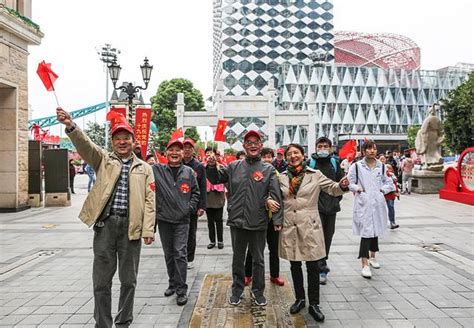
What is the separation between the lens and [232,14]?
6750cm

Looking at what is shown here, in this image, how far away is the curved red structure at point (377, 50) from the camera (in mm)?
87312

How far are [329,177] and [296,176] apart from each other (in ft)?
3.18

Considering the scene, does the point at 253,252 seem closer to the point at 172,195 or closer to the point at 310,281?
the point at 310,281

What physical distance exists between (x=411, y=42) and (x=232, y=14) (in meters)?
49.6

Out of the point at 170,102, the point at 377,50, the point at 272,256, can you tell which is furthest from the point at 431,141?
the point at 377,50

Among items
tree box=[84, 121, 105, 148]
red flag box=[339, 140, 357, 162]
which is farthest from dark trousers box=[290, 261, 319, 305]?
tree box=[84, 121, 105, 148]

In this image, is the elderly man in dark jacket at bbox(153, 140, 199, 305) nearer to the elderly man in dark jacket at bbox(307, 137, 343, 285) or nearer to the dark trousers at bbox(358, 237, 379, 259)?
the elderly man in dark jacket at bbox(307, 137, 343, 285)

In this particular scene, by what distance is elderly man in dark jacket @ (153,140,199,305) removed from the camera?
164 inches

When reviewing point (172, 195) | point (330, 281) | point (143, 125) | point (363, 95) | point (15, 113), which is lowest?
point (330, 281)

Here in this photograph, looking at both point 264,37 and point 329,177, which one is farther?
point 264,37

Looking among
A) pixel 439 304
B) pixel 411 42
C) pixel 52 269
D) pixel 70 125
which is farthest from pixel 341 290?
pixel 411 42

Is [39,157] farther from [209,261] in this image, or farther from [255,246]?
[255,246]

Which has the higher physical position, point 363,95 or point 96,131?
point 363,95

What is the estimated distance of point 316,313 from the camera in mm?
3639
